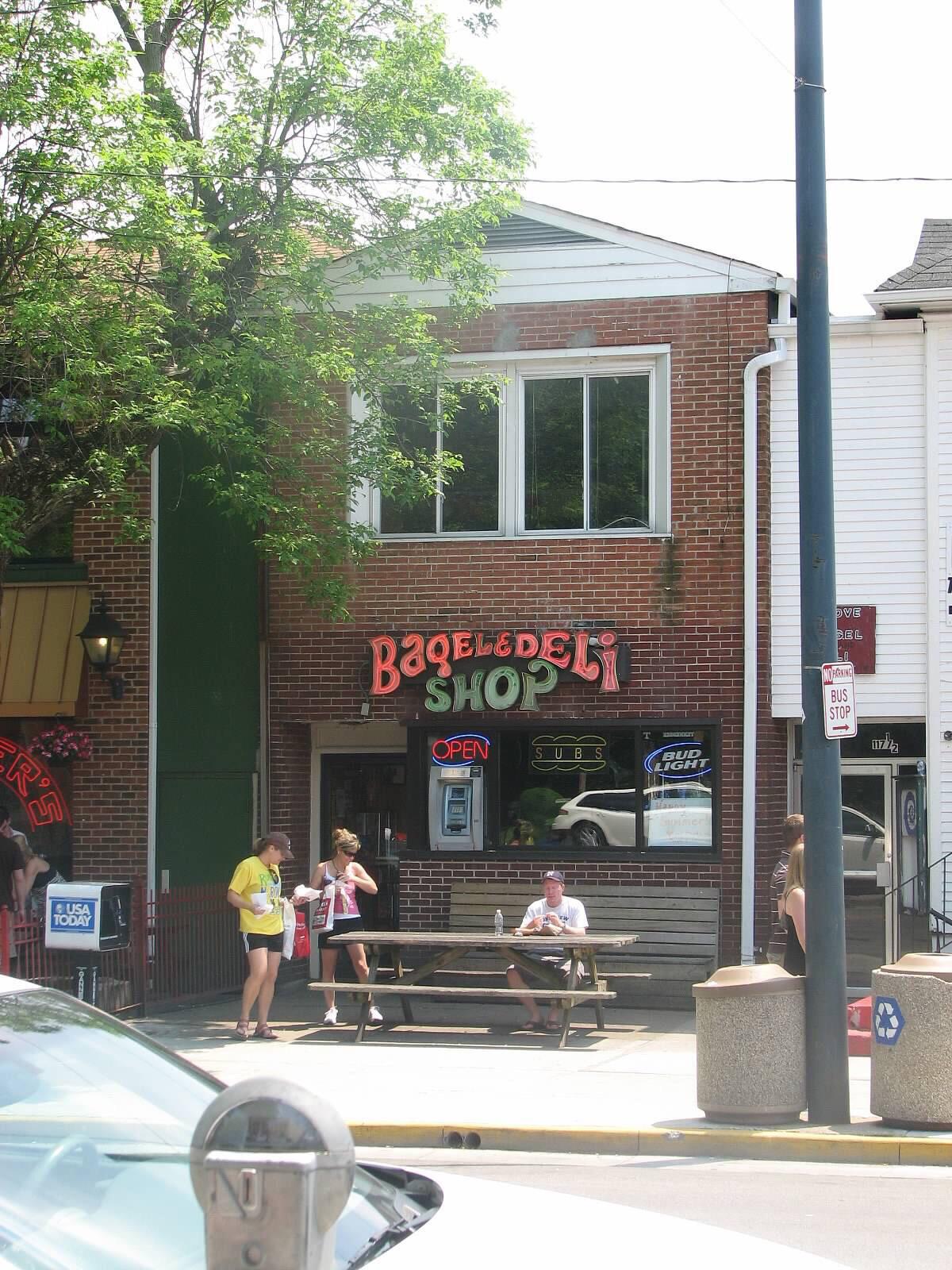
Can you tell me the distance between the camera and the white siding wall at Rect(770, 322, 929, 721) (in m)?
14.0

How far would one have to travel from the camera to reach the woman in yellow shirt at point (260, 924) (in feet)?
40.3

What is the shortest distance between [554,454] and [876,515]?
320 cm

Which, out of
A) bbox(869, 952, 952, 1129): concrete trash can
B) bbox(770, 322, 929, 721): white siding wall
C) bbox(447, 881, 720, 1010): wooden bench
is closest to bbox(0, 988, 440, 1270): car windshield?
bbox(869, 952, 952, 1129): concrete trash can

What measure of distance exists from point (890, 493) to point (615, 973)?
202 inches

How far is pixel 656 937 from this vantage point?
14102 mm

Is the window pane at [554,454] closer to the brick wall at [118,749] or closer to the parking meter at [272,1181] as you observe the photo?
the brick wall at [118,749]

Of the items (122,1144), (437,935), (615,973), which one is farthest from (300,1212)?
(615,973)

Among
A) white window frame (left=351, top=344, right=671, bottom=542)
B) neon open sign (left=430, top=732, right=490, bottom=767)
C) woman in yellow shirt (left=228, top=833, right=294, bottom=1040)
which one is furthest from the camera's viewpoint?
neon open sign (left=430, top=732, right=490, bottom=767)

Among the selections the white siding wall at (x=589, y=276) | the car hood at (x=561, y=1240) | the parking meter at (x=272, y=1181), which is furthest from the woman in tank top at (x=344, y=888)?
the parking meter at (x=272, y=1181)

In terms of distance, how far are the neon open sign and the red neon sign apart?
3.74m

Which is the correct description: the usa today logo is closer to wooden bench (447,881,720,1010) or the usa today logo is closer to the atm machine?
wooden bench (447,881,720,1010)

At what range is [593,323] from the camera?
15.0 meters

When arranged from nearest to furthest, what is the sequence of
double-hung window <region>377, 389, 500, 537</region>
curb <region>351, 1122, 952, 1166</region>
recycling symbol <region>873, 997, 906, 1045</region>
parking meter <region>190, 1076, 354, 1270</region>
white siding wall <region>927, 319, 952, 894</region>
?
1. parking meter <region>190, 1076, 354, 1270</region>
2. curb <region>351, 1122, 952, 1166</region>
3. recycling symbol <region>873, 997, 906, 1045</region>
4. white siding wall <region>927, 319, 952, 894</region>
5. double-hung window <region>377, 389, 500, 537</region>

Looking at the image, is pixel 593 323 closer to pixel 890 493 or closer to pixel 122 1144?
pixel 890 493
